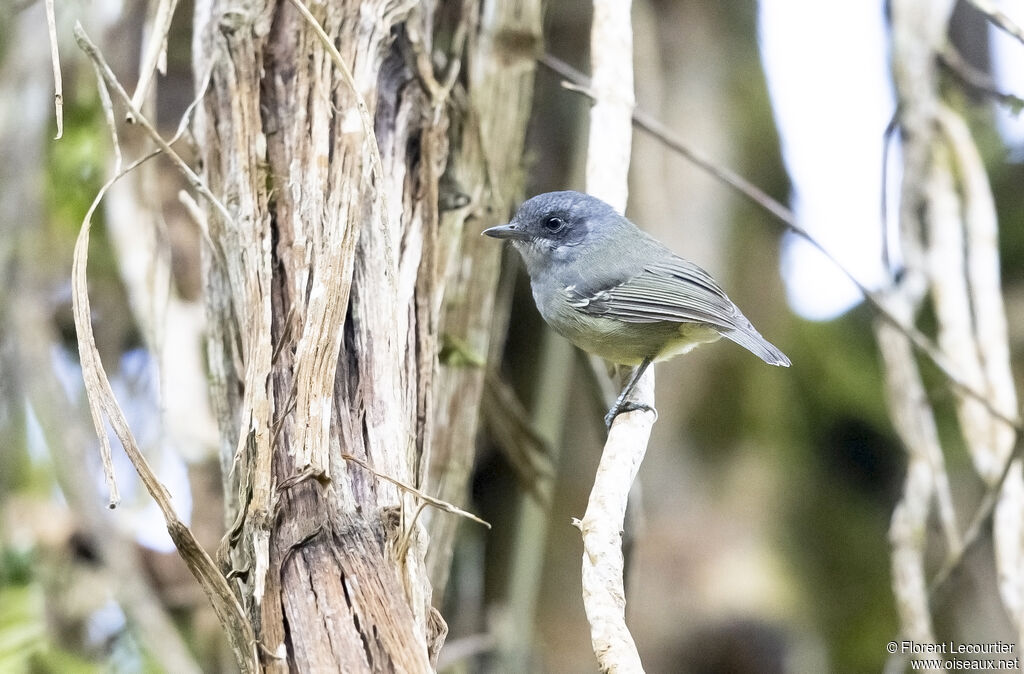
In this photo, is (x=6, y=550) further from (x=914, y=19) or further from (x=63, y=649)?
(x=914, y=19)

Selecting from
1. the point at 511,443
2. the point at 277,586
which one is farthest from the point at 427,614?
the point at 511,443

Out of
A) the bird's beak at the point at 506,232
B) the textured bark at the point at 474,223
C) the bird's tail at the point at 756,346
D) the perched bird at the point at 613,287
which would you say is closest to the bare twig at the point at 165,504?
the textured bark at the point at 474,223

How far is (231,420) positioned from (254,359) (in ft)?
1.05

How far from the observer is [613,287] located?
3.46m

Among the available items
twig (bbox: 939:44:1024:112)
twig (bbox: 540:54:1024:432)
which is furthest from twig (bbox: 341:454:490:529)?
twig (bbox: 939:44:1024:112)

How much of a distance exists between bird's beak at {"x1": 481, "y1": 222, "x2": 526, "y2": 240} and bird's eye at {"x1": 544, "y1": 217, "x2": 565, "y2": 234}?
146 millimetres

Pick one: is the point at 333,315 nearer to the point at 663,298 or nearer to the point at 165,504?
the point at 165,504

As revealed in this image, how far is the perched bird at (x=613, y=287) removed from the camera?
3.23 m

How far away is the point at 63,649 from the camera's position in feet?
10.3

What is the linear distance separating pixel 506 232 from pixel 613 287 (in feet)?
1.94

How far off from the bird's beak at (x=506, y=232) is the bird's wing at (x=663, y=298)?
35cm

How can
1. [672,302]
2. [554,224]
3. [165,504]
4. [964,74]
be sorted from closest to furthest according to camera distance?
[165,504], [672,302], [554,224], [964,74]

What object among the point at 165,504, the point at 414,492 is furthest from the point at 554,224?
the point at 165,504

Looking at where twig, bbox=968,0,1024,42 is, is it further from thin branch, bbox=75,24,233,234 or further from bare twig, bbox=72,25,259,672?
bare twig, bbox=72,25,259,672
